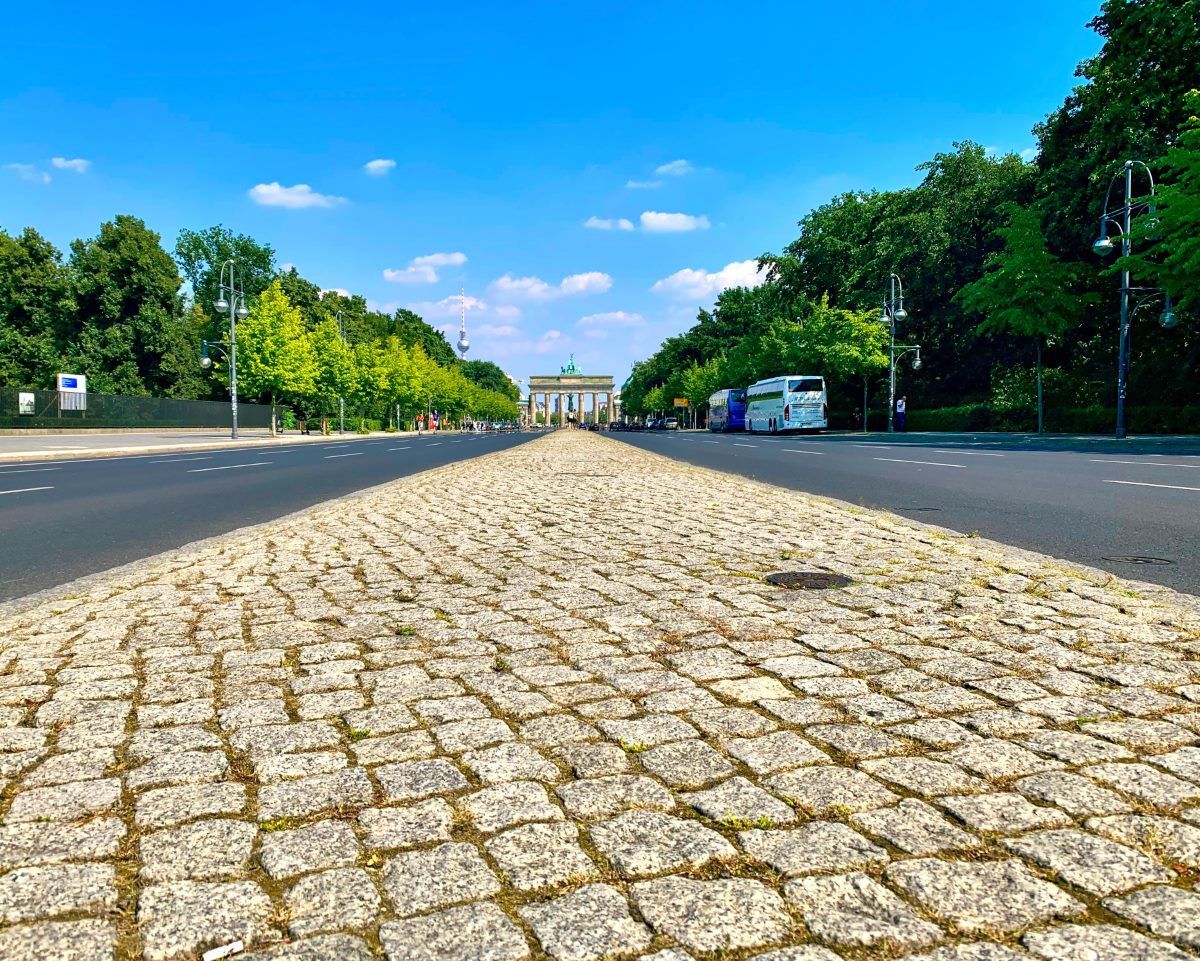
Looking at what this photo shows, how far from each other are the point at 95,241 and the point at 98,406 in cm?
2232

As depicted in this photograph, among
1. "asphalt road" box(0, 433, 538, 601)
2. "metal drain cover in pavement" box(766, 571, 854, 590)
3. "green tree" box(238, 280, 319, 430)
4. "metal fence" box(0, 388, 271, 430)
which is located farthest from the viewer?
"green tree" box(238, 280, 319, 430)

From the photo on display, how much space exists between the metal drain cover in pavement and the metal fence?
43.4 meters

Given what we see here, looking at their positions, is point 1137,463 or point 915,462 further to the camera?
point 915,462

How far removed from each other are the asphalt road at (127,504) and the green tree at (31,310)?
4534 cm

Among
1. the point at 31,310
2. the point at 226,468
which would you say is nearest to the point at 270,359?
the point at 31,310

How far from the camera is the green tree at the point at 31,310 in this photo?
58906 millimetres

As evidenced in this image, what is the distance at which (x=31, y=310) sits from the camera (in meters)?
59.8

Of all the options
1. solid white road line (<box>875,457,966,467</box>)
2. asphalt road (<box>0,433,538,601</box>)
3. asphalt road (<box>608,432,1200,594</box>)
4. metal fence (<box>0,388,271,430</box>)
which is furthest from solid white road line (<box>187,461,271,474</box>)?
metal fence (<box>0,388,271,430</box>)

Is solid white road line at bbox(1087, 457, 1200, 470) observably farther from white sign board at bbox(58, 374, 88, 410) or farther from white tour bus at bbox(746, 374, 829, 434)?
white sign board at bbox(58, 374, 88, 410)

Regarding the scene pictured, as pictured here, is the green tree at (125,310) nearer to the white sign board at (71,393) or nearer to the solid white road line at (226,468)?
the white sign board at (71,393)

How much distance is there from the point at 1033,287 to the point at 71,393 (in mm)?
45873

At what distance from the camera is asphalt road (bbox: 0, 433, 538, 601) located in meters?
7.43

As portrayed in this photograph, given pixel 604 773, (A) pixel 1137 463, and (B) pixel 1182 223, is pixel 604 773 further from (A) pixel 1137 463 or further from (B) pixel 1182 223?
(B) pixel 1182 223

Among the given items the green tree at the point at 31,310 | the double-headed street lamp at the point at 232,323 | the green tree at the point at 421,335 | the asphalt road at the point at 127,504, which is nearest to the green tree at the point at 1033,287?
the asphalt road at the point at 127,504
